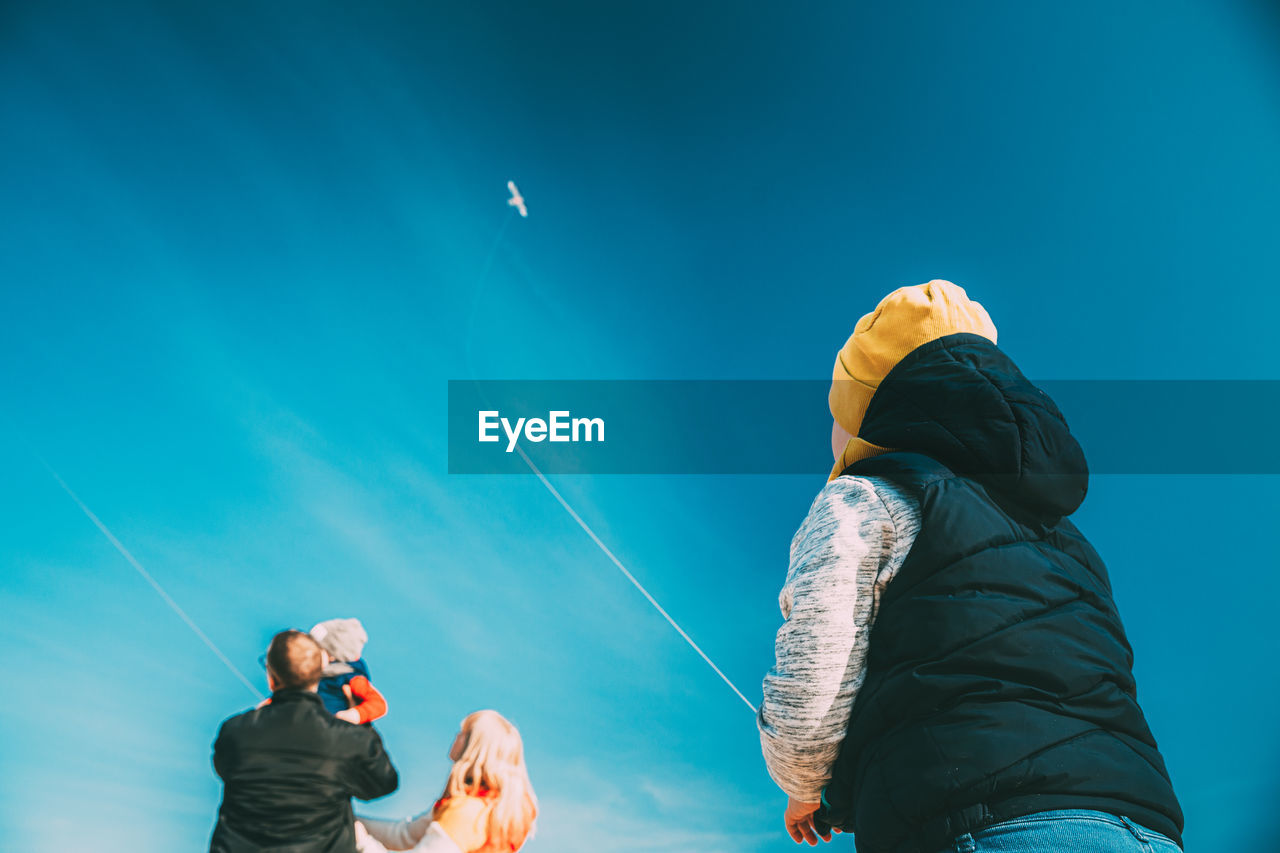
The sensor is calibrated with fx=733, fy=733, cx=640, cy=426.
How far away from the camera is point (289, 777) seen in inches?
141

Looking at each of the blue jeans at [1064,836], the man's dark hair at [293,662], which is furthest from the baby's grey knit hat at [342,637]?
the blue jeans at [1064,836]

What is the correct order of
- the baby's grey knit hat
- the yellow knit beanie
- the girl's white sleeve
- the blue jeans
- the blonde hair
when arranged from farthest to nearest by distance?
the baby's grey knit hat
the girl's white sleeve
the blonde hair
the yellow knit beanie
the blue jeans

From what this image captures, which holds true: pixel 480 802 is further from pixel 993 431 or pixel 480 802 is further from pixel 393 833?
pixel 993 431

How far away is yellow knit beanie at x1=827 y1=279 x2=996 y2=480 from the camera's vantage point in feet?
6.37

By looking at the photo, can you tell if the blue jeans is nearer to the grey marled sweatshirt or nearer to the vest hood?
the grey marled sweatshirt

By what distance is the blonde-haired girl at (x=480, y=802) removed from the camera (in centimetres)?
362

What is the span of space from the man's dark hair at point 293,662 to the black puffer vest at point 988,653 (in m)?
2.97

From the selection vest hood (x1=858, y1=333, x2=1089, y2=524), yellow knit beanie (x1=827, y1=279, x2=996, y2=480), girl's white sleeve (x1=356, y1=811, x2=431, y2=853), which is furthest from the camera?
girl's white sleeve (x1=356, y1=811, x2=431, y2=853)

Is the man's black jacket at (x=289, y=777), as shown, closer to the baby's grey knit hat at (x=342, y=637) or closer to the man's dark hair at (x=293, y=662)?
the man's dark hair at (x=293, y=662)

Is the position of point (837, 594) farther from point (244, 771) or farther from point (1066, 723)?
point (244, 771)

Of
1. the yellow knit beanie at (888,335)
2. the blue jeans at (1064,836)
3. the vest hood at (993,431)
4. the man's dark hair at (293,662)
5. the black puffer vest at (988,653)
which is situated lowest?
the blue jeans at (1064,836)

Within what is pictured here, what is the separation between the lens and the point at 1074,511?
1.71m

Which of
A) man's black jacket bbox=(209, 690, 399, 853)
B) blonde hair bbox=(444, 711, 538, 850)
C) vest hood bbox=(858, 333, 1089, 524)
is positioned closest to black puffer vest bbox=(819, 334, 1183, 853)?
vest hood bbox=(858, 333, 1089, 524)

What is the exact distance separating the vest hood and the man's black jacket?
10.8 feet
